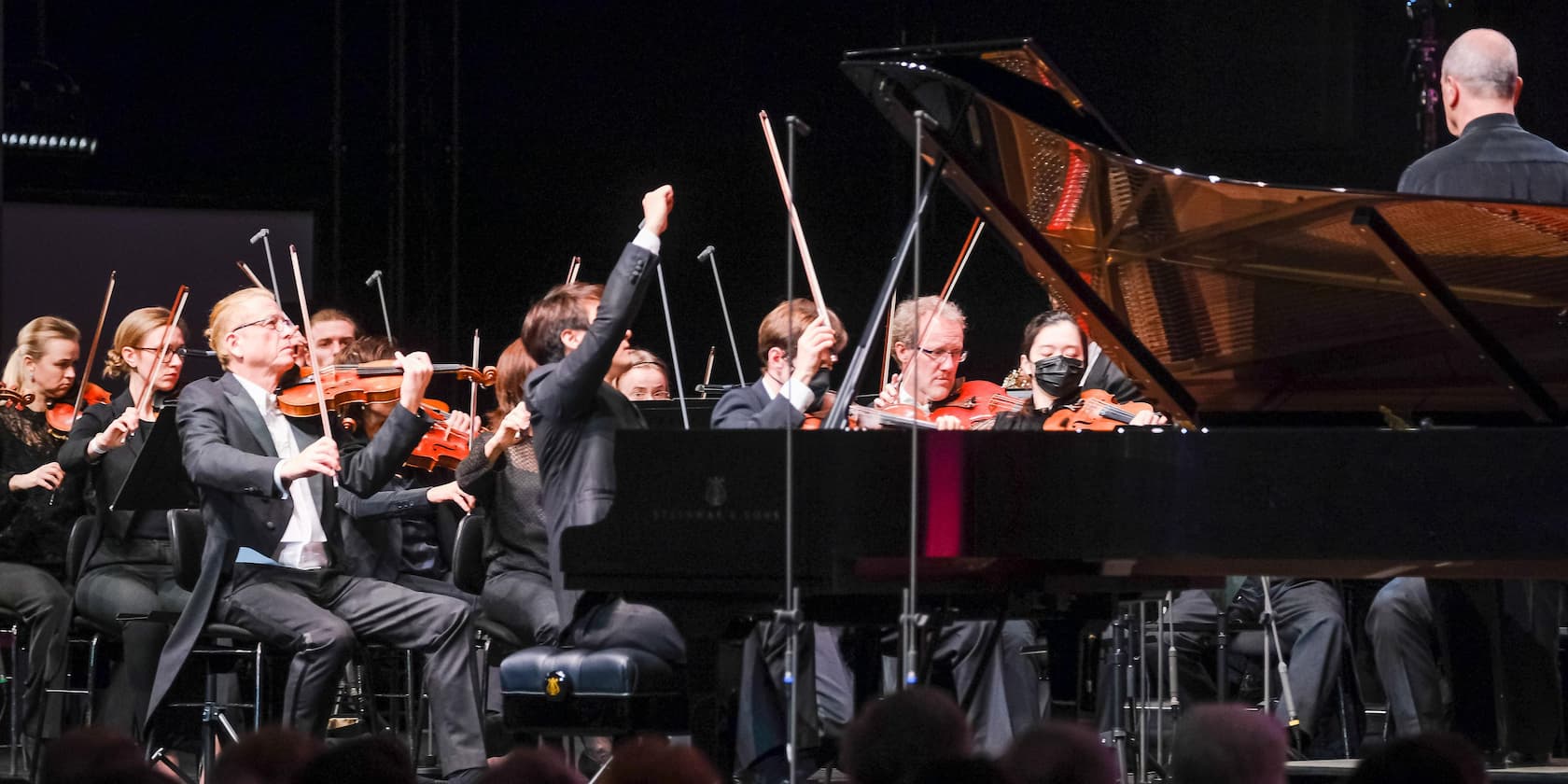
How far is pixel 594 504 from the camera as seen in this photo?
A: 4191mm

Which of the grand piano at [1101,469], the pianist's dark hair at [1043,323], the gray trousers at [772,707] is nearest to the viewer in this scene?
the grand piano at [1101,469]

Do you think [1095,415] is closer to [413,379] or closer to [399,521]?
[413,379]

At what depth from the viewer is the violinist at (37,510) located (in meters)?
6.11

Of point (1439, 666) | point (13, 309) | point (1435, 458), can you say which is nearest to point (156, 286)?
point (13, 309)

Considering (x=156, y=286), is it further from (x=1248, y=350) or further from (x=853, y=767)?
(x=853, y=767)

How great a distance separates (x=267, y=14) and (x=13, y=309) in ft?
6.43

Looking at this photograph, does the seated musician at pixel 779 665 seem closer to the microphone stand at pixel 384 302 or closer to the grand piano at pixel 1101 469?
the grand piano at pixel 1101 469

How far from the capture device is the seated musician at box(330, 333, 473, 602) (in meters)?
5.82

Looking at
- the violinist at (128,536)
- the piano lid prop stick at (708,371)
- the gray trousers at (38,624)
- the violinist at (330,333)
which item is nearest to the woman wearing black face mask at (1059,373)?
the piano lid prop stick at (708,371)

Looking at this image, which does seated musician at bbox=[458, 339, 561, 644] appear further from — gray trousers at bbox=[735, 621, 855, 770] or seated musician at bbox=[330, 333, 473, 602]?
gray trousers at bbox=[735, 621, 855, 770]

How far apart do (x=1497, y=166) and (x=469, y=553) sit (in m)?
3.05

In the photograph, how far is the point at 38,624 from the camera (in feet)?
20.2

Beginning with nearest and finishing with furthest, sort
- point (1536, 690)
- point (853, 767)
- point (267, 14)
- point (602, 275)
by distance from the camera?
point (853, 767) < point (1536, 690) < point (602, 275) < point (267, 14)

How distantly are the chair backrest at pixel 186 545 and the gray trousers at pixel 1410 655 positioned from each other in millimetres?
3377
